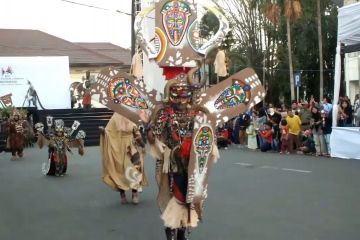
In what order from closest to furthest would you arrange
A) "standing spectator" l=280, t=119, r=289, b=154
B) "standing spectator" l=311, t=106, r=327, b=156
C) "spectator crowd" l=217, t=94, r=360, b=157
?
"spectator crowd" l=217, t=94, r=360, b=157, "standing spectator" l=311, t=106, r=327, b=156, "standing spectator" l=280, t=119, r=289, b=154

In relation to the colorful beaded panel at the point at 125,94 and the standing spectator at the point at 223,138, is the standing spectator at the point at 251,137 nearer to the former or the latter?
the standing spectator at the point at 223,138

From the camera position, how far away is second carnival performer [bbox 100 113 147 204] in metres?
8.86

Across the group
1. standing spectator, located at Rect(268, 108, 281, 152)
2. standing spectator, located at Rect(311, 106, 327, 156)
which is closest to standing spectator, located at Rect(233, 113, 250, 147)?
standing spectator, located at Rect(268, 108, 281, 152)

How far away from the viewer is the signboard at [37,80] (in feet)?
88.6

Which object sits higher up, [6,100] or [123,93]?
[6,100]

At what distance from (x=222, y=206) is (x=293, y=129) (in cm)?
902

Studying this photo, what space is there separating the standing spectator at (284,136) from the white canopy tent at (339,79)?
2.05m

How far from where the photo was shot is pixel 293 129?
16.9 m

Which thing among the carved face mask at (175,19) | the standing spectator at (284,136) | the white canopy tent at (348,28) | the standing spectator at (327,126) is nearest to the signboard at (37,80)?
the standing spectator at (284,136)

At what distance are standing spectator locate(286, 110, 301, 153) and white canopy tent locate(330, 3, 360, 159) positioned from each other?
1734 millimetres

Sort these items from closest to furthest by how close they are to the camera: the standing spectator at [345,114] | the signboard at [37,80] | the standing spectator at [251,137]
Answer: the standing spectator at [345,114] < the standing spectator at [251,137] < the signboard at [37,80]

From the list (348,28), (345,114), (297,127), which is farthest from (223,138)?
(348,28)

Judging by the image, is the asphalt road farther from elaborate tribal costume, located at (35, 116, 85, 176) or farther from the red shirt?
the red shirt

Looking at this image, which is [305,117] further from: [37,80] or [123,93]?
[37,80]
